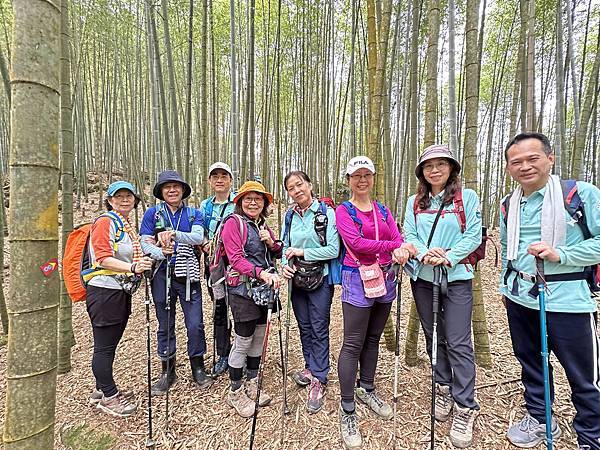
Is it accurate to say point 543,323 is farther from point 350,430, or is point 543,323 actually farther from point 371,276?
point 350,430

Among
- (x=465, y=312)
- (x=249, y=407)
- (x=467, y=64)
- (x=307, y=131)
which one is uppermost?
(x=307, y=131)

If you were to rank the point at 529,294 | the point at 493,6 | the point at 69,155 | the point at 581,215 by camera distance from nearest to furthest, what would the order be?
1. the point at 581,215
2. the point at 529,294
3. the point at 69,155
4. the point at 493,6

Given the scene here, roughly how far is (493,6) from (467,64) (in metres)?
6.73

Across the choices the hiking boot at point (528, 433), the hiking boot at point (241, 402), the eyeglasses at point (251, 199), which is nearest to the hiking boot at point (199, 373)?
the hiking boot at point (241, 402)

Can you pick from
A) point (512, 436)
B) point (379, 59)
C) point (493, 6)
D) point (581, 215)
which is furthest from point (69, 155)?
point (493, 6)

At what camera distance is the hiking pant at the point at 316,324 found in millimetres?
2391

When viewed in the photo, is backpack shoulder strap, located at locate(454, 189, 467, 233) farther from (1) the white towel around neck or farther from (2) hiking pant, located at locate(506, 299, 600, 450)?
(2) hiking pant, located at locate(506, 299, 600, 450)

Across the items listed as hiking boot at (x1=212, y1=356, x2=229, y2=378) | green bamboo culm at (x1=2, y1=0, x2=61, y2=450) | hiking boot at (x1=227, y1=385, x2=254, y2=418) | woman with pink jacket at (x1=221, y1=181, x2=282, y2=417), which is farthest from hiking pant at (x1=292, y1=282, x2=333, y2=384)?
green bamboo culm at (x1=2, y1=0, x2=61, y2=450)

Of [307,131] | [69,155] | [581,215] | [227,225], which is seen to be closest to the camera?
[581,215]

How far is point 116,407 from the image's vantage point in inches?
93.1

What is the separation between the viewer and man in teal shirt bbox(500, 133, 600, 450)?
1671 millimetres

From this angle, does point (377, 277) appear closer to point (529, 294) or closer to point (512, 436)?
point (529, 294)

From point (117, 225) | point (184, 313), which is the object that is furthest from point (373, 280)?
point (117, 225)

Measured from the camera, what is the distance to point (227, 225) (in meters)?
2.30
